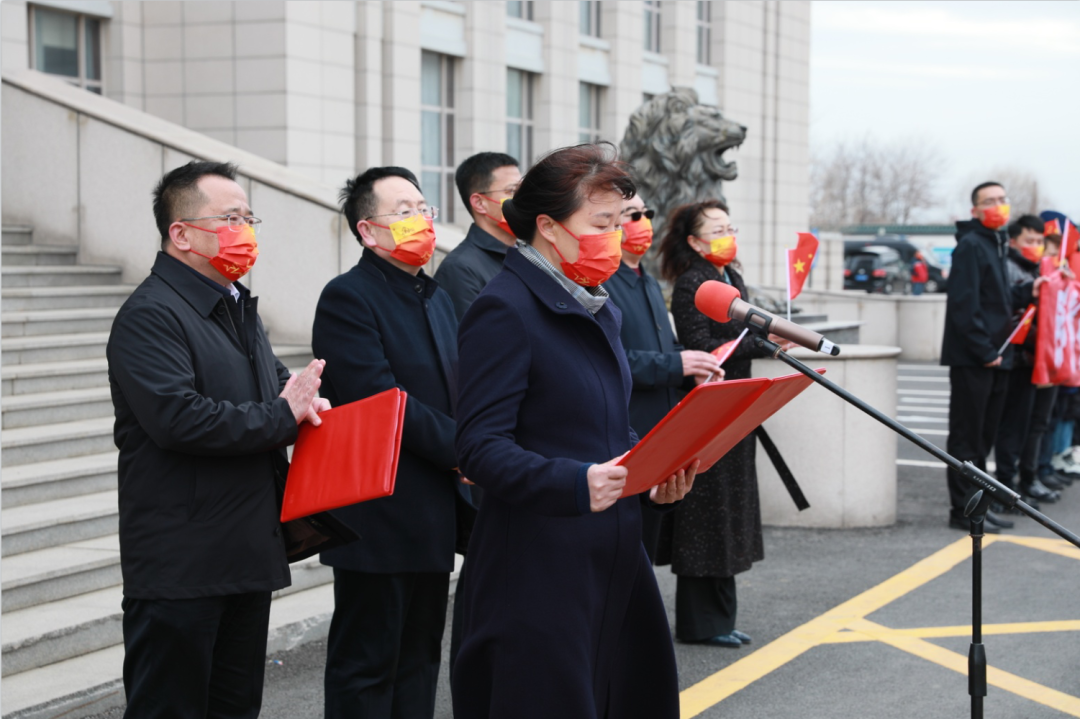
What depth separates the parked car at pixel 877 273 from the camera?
4294 centimetres

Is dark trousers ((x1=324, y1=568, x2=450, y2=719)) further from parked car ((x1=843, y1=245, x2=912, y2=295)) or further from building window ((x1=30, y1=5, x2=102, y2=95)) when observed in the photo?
parked car ((x1=843, y1=245, x2=912, y2=295))

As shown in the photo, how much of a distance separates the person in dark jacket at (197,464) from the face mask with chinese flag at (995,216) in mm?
6226

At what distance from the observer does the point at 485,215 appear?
17.2 feet

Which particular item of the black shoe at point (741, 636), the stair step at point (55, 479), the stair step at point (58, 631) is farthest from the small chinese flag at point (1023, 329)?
→ the stair step at point (58, 631)

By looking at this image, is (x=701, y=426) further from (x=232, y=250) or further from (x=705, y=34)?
(x=705, y=34)

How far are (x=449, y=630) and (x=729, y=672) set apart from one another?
1.48 meters

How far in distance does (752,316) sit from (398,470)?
A: 1.47 metres

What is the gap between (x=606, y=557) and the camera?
311 centimetres

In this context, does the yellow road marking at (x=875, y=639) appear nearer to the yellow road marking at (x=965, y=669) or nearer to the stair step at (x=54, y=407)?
the yellow road marking at (x=965, y=669)

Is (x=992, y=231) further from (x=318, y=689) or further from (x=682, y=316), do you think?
(x=318, y=689)

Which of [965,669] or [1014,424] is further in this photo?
[1014,424]

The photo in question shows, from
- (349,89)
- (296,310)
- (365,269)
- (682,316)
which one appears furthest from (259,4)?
(365,269)

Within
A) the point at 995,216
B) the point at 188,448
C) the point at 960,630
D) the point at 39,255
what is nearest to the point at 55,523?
the point at 188,448

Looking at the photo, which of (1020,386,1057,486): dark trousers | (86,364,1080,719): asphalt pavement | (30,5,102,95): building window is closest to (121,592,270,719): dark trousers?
(86,364,1080,719): asphalt pavement
